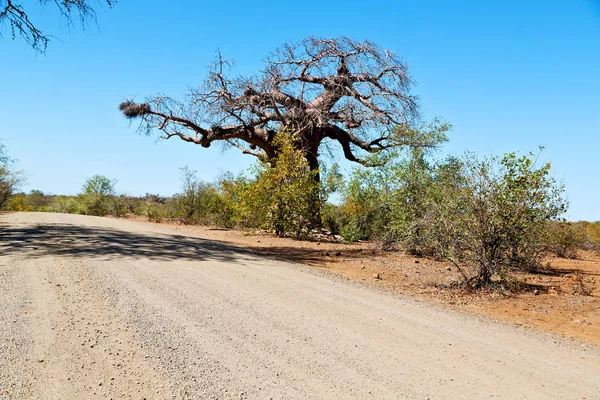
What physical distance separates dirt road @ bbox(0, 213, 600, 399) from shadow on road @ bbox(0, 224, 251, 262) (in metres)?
1.46

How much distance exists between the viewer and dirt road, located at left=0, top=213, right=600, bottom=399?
3.58 meters

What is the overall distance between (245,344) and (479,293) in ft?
19.1

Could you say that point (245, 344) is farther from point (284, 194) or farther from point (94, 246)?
point (284, 194)

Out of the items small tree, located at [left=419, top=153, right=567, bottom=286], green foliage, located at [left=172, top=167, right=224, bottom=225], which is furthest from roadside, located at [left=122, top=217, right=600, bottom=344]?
green foliage, located at [left=172, top=167, right=224, bottom=225]

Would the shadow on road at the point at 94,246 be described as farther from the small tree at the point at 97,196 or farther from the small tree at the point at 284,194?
the small tree at the point at 97,196

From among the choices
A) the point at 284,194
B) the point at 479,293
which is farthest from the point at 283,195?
the point at 479,293

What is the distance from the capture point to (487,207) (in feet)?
28.3

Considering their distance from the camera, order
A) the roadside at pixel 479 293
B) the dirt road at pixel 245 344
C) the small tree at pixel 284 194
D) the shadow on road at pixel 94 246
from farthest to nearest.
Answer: the small tree at pixel 284 194 < the shadow on road at pixel 94 246 < the roadside at pixel 479 293 < the dirt road at pixel 245 344

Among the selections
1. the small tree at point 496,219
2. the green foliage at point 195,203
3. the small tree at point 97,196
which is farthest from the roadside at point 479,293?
the small tree at point 97,196

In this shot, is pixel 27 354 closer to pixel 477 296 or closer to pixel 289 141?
pixel 477 296

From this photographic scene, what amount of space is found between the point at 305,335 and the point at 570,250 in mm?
15799

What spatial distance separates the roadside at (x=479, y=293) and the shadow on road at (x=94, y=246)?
2.35 m

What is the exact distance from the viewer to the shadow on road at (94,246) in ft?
29.6

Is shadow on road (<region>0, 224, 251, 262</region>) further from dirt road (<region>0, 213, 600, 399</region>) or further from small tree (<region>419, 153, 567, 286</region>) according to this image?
small tree (<region>419, 153, 567, 286</region>)
